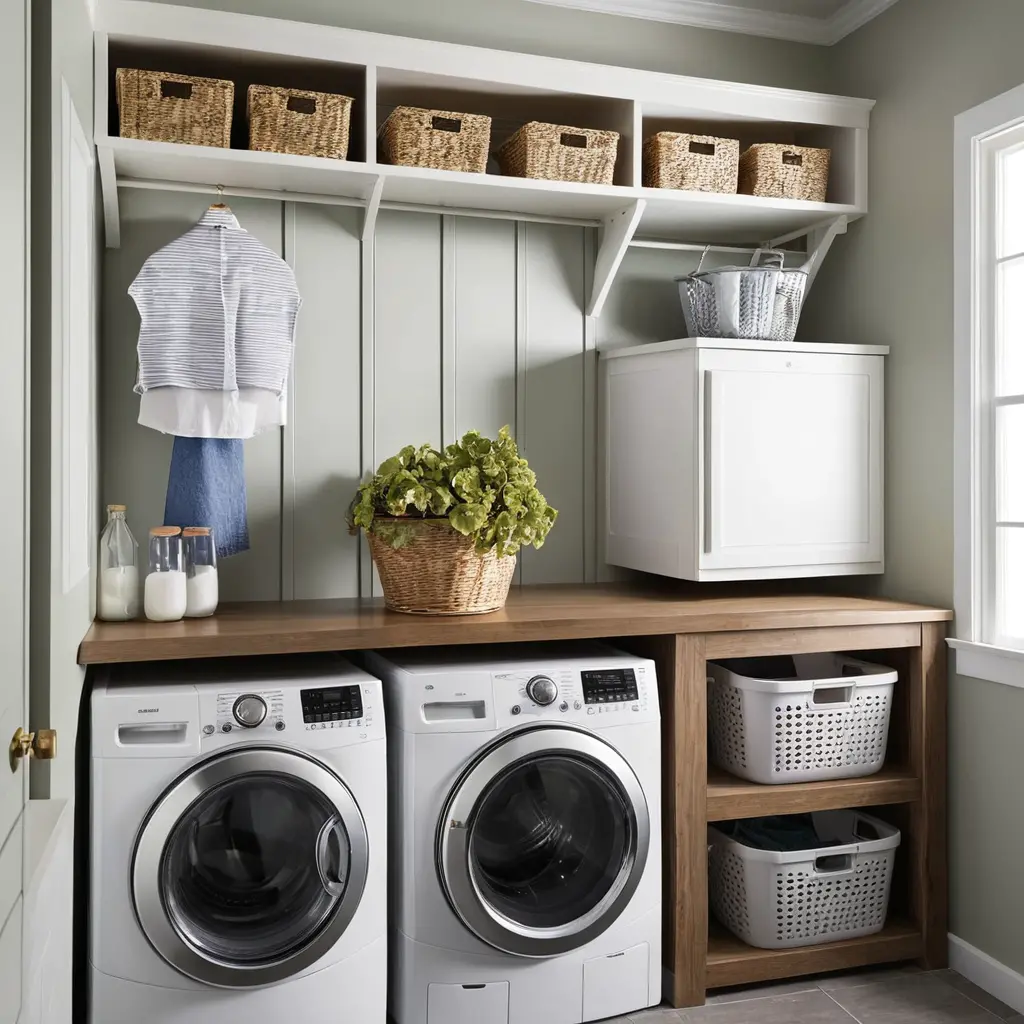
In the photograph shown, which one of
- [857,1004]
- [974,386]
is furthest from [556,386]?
[857,1004]

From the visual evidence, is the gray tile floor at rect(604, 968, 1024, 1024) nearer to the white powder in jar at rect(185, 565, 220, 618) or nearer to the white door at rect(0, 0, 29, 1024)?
the white powder in jar at rect(185, 565, 220, 618)

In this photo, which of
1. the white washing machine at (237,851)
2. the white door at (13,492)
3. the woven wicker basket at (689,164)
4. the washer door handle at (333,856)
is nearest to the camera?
the white door at (13,492)

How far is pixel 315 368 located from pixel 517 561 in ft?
2.70

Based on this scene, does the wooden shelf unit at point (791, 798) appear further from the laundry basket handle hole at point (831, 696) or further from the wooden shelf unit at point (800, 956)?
the laundry basket handle hole at point (831, 696)

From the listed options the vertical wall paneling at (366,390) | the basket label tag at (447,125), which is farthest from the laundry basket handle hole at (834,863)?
the basket label tag at (447,125)

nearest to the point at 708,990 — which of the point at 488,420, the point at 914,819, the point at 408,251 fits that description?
the point at 914,819

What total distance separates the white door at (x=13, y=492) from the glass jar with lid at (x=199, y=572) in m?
1.23

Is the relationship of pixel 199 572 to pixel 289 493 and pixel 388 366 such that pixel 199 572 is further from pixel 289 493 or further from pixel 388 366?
pixel 388 366

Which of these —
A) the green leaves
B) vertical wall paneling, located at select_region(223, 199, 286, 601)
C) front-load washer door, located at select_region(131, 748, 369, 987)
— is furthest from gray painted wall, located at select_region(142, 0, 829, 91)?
front-load washer door, located at select_region(131, 748, 369, 987)

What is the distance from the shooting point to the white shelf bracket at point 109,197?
244 centimetres

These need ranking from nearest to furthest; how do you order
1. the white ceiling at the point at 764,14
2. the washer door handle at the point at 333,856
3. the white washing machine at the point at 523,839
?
the washer door handle at the point at 333,856 < the white washing machine at the point at 523,839 < the white ceiling at the point at 764,14

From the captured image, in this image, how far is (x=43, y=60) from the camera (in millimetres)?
1640

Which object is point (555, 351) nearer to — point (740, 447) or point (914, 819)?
point (740, 447)

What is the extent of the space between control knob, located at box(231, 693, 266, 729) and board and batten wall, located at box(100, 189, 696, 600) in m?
0.70
